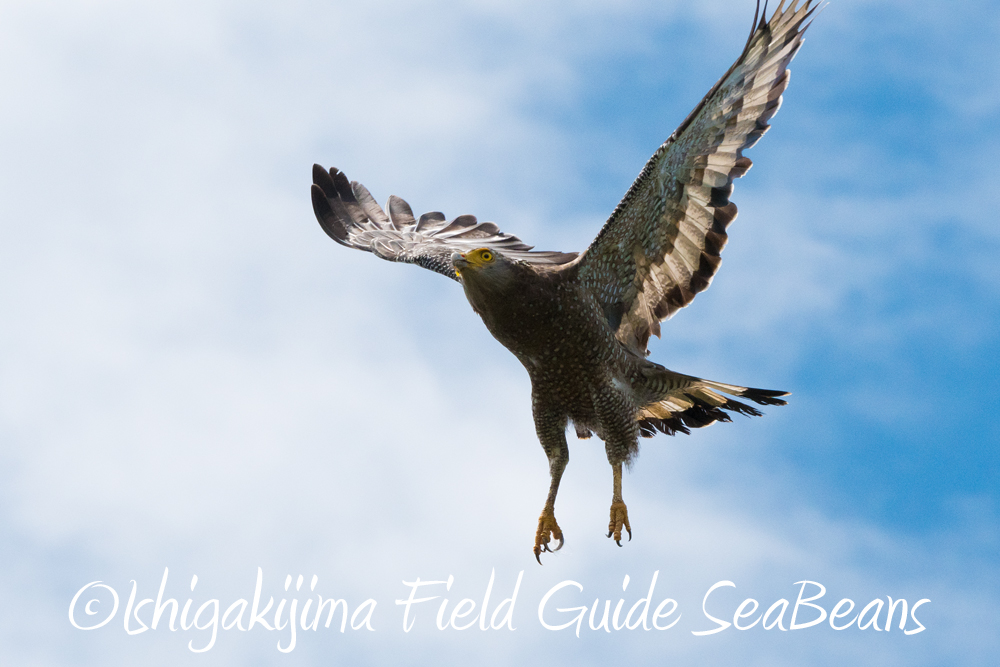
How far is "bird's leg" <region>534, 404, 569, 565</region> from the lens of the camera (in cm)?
993

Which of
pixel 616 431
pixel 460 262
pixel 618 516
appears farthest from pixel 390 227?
pixel 618 516

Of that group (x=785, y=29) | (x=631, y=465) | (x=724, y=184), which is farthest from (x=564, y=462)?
(x=785, y=29)

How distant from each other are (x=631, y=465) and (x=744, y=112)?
10.4 ft

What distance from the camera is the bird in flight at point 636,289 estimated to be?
914 cm

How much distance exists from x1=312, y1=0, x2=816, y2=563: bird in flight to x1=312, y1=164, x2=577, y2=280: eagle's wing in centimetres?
101

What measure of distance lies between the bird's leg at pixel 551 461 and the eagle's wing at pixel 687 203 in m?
1.05

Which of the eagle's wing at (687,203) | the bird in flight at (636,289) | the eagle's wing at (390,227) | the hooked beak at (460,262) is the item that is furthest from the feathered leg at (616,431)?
the eagle's wing at (390,227)

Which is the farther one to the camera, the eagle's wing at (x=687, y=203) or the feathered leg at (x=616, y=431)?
the feathered leg at (x=616, y=431)

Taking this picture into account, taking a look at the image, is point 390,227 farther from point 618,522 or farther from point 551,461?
point 618,522

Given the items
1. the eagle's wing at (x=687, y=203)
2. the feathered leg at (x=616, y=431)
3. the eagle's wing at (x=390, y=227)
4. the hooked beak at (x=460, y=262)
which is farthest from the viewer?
the eagle's wing at (x=390, y=227)

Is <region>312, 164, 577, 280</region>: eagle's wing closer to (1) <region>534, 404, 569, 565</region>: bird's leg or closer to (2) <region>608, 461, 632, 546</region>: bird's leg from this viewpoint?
(1) <region>534, 404, 569, 565</region>: bird's leg

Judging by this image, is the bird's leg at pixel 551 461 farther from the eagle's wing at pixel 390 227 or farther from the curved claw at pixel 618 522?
the eagle's wing at pixel 390 227

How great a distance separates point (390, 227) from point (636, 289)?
3.51 meters

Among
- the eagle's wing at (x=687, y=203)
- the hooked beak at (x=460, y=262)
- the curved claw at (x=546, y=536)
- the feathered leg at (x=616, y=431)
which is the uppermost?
the eagle's wing at (x=687, y=203)
